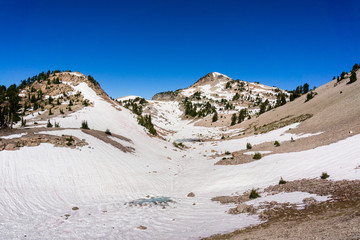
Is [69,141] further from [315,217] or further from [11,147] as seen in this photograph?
[315,217]

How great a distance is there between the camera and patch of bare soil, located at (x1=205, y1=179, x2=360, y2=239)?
495cm

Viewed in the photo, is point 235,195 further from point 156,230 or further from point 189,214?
point 156,230

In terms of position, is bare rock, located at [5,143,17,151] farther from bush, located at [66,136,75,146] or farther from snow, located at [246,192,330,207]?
snow, located at [246,192,330,207]

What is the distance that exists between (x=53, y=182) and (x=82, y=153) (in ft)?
16.5

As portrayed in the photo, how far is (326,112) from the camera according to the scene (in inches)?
1171

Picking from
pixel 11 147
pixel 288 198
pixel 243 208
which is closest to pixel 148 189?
pixel 243 208

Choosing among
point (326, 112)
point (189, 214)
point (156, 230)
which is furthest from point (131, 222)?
point (326, 112)

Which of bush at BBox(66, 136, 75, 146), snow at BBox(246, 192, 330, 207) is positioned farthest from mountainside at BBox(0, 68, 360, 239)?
bush at BBox(66, 136, 75, 146)

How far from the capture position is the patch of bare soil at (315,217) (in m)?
4.95

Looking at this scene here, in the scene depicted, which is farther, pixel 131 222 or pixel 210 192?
pixel 210 192

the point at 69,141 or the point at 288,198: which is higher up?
the point at 69,141

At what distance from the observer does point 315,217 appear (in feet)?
21.1

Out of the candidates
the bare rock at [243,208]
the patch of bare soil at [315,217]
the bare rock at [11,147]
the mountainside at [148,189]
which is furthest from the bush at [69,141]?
the bare rock at [243,208]

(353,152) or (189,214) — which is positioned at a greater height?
(353,152)
